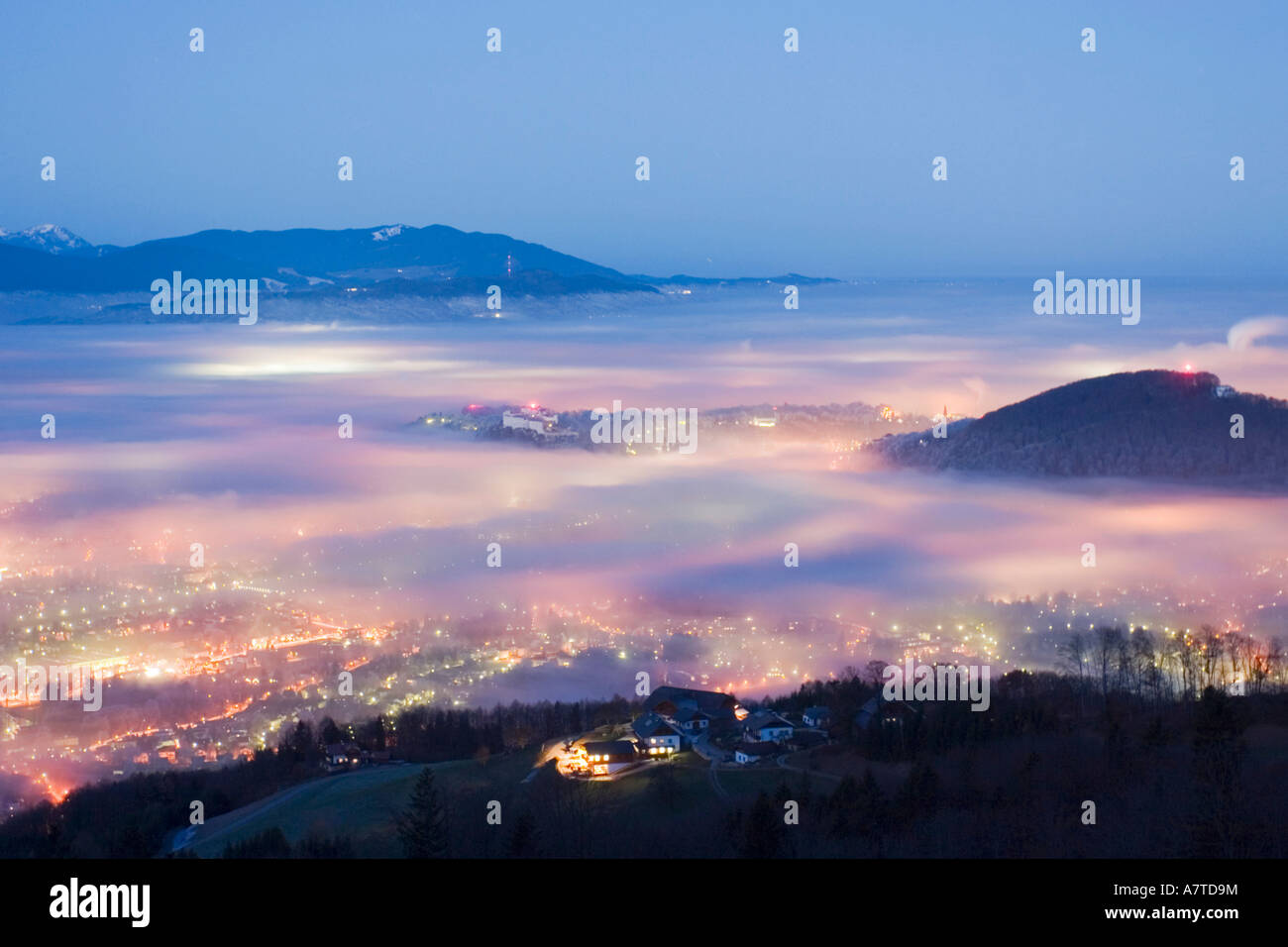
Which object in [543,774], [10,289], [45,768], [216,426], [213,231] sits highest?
[213,231]

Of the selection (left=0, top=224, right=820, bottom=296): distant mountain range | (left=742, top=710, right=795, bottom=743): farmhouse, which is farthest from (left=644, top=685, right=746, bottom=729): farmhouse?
(left=0, top=224, right=820, bottom=296): distant mountain range

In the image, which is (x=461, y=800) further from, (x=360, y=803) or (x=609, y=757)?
(x=609, y=757)

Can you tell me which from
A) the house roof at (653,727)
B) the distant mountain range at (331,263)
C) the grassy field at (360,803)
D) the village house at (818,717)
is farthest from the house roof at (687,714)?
the distant mountain range at (331,263)

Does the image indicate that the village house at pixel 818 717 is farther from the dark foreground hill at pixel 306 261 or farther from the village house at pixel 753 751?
the dark foreground hill at pixel 306 261

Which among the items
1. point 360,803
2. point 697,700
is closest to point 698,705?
point 697,700
